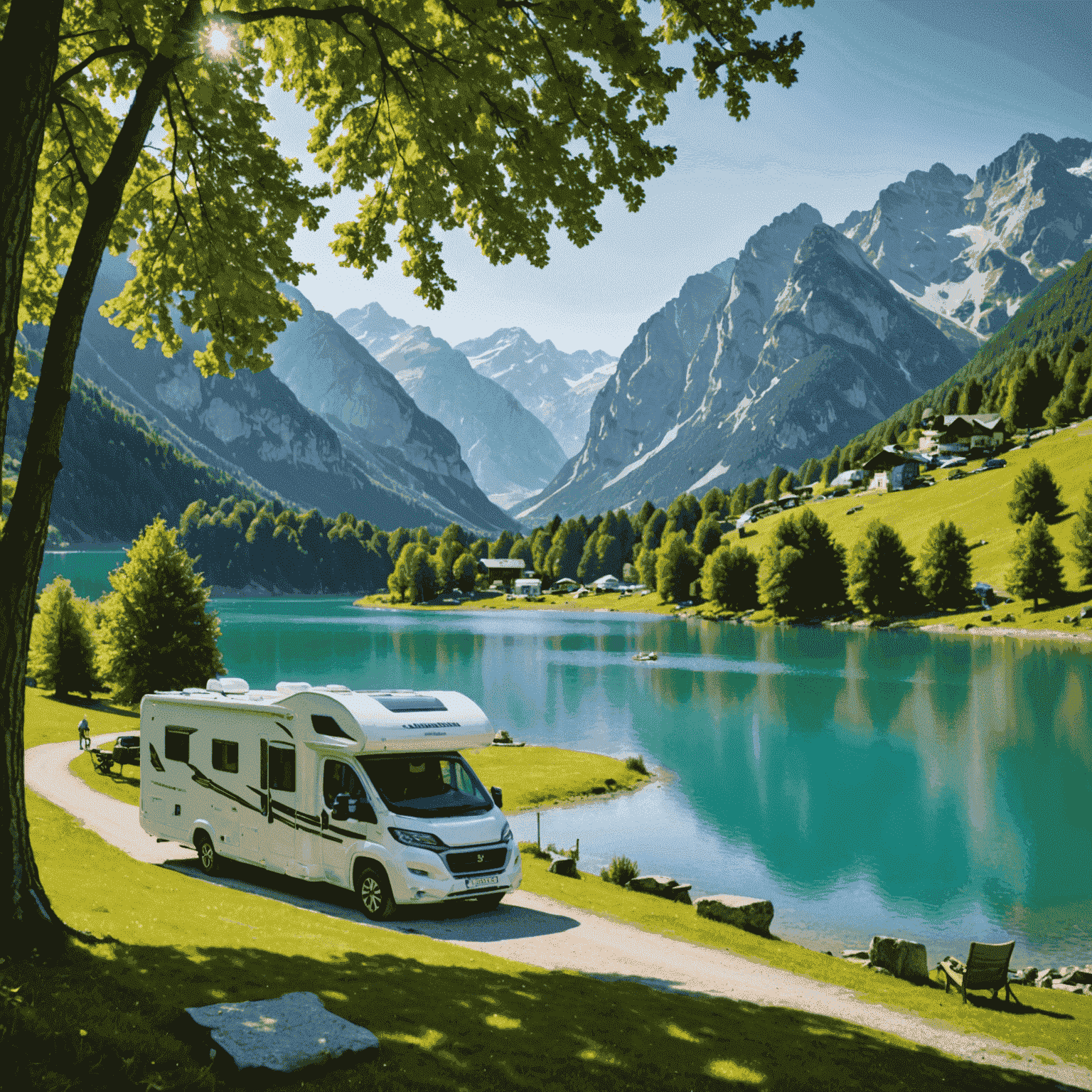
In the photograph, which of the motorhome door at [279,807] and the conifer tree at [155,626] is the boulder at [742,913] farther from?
the conifer tree at [155,626]

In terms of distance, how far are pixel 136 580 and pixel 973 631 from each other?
97.9 metres

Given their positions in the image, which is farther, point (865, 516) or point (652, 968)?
point (865, 516)

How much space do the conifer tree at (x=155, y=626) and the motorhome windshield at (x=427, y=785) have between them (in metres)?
33.5

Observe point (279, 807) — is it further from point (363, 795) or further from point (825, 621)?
point (825, 621)

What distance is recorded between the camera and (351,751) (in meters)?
16.9

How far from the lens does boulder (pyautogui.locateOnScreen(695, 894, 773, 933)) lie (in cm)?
2041

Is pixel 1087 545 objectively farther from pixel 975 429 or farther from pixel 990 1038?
pixel 990 1038

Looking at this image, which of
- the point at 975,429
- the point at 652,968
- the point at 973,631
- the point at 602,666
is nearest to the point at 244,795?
the point at 652,968

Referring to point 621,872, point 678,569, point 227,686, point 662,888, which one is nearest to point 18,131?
point 227,686

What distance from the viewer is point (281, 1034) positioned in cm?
726

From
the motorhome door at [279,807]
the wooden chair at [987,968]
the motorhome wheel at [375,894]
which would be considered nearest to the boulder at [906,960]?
the wooden chair at [987,968]

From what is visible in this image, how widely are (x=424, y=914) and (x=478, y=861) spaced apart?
64.7 inches

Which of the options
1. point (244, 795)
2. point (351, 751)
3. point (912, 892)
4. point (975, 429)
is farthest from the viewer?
point (975, 429)

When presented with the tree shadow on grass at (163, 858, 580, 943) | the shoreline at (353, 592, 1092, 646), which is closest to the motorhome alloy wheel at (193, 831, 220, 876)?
the tree shadow on grass at (163, 858, 580, 943)
